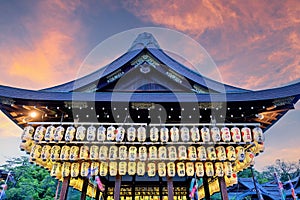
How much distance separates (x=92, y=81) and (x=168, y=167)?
15.5 feet

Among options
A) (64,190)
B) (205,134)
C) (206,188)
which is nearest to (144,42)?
(205,134)

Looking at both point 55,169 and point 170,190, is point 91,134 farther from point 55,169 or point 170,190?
point 170,190

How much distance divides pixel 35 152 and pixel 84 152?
175cm

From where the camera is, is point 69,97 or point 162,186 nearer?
point 69,97

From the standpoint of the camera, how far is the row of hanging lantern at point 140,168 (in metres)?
7.79

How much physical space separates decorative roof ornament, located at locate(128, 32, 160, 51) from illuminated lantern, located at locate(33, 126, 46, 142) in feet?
17.7

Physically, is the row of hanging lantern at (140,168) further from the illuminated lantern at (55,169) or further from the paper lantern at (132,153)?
the paper lantern at (132,153)

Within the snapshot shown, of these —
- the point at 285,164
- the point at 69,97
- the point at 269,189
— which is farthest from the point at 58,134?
the point at 285,164

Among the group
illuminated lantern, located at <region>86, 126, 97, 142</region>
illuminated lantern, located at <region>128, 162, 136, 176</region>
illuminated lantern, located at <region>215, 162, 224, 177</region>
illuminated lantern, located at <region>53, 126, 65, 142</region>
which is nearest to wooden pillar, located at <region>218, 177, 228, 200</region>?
illuminated lantern, located at <region>215, 162, 224, 177</region>

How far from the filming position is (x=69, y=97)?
24.5 ft

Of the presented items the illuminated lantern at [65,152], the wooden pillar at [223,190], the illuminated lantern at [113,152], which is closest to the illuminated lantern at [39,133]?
the illuminated lantern at [65,152]

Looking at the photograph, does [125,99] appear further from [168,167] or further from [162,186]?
[162,186]

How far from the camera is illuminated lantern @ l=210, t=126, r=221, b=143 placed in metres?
7.51

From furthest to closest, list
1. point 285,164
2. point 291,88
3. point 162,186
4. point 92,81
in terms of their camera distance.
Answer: point 285,164 < point 162,186 < point 92,81 < point 291,88
